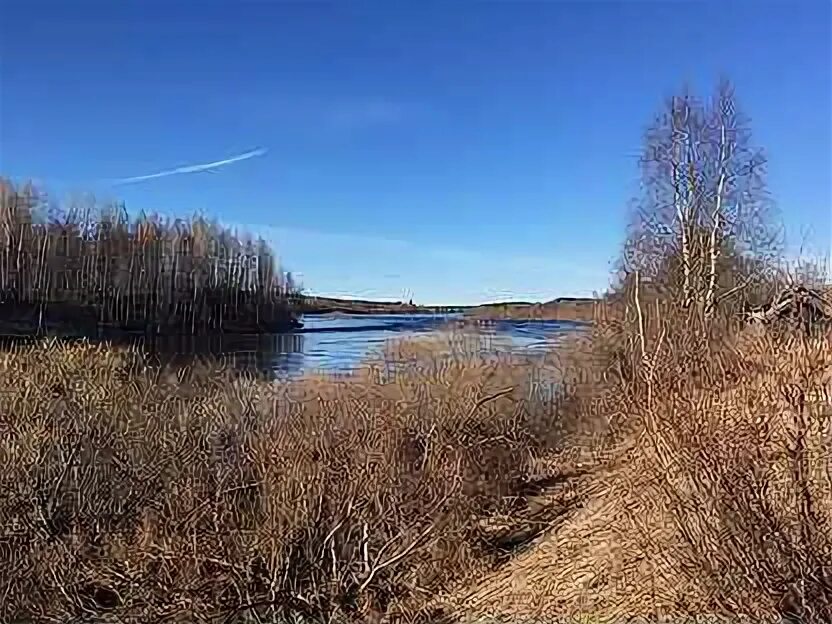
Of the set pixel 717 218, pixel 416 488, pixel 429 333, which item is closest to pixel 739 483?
pixel 416 488

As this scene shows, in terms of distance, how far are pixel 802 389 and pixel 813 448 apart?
0.35m

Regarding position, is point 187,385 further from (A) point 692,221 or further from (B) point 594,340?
(A) point 692,221

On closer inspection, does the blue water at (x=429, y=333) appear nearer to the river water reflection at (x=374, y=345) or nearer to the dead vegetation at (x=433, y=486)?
the river water reflection at (x=374, y=345)

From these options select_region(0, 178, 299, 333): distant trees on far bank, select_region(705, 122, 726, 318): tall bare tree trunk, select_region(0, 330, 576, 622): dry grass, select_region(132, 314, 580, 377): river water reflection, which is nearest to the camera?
select_region(0, 330, 576, 622): dry grass

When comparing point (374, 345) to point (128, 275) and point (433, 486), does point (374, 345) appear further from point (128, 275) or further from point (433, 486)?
point (128, 275)

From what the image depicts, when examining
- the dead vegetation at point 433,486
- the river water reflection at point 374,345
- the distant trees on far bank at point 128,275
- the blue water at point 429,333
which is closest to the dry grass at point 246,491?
the dead vegetation at point 433,486

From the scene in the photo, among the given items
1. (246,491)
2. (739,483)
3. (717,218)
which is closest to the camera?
(739,483)

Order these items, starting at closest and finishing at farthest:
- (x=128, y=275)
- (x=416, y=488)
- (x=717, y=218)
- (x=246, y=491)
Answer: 1. (x=246, y=491)
2. (x=416, y=488)
3. (x=717, y=218)
4. (x=128, y=275)

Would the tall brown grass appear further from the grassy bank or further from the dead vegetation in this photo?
the grassy bank

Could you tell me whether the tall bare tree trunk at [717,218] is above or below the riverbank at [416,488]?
above

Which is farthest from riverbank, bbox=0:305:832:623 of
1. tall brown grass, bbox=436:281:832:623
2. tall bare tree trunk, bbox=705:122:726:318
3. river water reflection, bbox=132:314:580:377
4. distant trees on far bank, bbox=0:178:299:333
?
distant trees on far bank, bbox=0:178:299:333

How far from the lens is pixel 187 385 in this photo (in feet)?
38.4

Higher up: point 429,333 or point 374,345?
point 429,333

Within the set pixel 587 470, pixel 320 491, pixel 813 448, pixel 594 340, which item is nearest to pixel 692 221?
pixel 594 340
